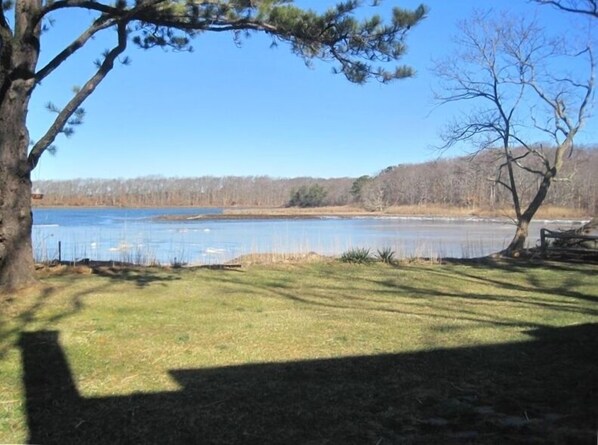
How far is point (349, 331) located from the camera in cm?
606

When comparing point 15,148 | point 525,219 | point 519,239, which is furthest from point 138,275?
point 525,219

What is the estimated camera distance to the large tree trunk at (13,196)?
7496 millimetres

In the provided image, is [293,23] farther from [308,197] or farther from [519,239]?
[308,197]

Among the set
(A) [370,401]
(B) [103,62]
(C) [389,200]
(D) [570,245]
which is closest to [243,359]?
(A) [370,401]

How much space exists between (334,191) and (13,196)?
117 m

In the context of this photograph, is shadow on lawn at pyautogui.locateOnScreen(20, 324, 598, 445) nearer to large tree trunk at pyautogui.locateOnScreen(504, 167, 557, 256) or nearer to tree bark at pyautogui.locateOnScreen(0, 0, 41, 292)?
tree bark at pyautogui.locateOnScreen(0, 0, 41, 292)

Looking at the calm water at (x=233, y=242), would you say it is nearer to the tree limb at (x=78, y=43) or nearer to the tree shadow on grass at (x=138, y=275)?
the tree shadow on grass at (x=138, y=275)

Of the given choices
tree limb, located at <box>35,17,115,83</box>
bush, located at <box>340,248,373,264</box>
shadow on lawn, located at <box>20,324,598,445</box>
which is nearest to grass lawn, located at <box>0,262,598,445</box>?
shadow on lawn, located at <box>20,324,598,445</box>

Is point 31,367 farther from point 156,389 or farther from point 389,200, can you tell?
point 389,200

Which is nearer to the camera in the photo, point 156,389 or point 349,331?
point 156,389

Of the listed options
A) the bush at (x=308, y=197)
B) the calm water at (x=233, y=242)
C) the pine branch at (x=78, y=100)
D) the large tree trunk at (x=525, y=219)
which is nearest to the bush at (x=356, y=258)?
the calm water at (x=233, y=242)

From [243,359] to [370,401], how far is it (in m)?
1.43

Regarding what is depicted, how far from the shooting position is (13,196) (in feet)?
24.9

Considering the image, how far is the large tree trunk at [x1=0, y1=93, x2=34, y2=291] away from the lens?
24.6ft
